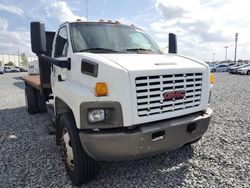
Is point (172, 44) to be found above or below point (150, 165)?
above

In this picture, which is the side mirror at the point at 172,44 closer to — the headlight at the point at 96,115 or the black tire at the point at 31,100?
the headlight at the point at 96,115

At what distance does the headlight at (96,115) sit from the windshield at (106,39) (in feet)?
3.75

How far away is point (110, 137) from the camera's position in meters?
2.60

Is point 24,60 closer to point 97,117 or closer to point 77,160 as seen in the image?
point 77,160

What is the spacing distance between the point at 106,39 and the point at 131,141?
1.88 meters

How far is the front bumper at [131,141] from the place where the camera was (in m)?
2.60

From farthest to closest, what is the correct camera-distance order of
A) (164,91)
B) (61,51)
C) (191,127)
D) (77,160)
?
1. (61,51)
2. (191,127)
3. (77,160)
4. (164,91)

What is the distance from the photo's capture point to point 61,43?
407cm

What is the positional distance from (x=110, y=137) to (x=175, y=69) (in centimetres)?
119

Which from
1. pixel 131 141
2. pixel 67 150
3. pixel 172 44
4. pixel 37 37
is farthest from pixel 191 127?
pixel 37 37

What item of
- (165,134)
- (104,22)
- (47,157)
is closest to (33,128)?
(47,157)

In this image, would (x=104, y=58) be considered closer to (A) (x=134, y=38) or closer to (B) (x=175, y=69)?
(B) (x=175, y=69)

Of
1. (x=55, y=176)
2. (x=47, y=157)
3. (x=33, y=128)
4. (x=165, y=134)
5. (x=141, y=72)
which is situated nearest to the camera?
(x=141, y=72)

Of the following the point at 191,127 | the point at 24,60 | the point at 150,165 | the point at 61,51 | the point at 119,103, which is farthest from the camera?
the point at 24,60
